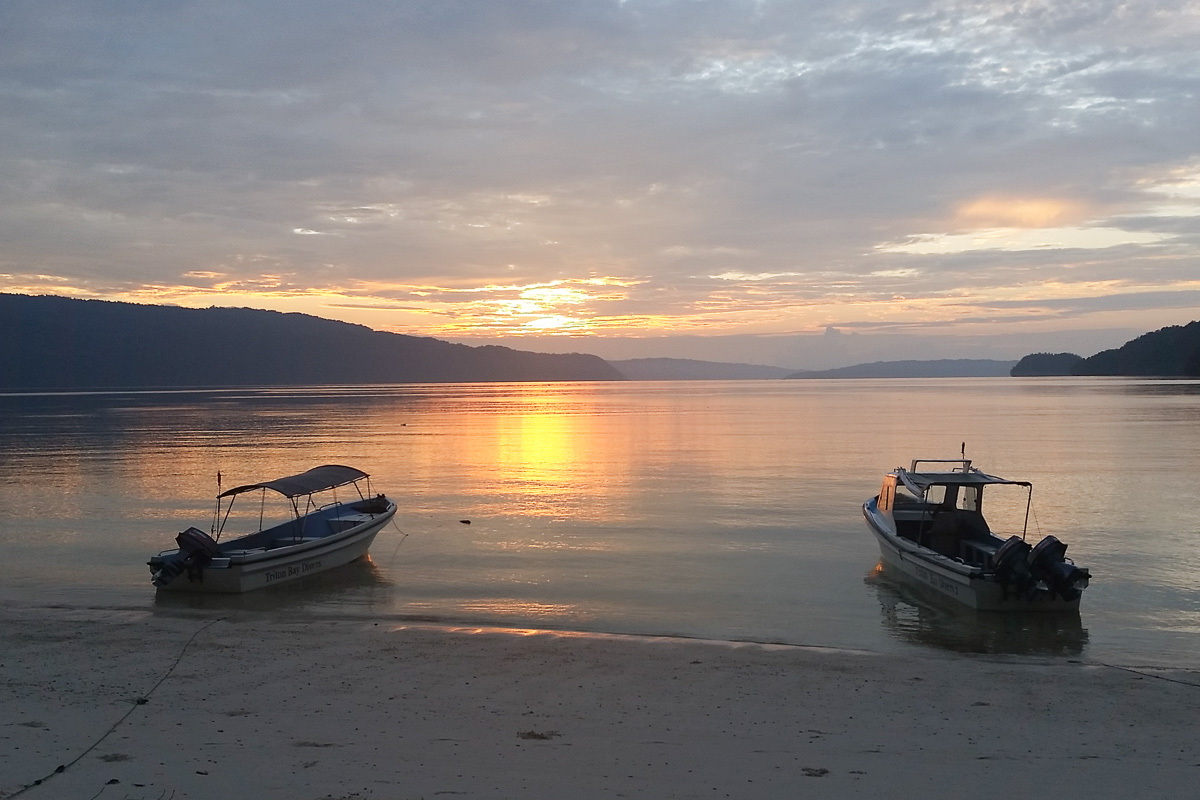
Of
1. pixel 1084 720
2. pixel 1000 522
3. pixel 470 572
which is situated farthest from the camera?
pixel 1000 522

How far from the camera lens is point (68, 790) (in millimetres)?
7281

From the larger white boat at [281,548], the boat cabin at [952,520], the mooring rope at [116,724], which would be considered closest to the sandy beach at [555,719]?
the mooring rope at [116,724]

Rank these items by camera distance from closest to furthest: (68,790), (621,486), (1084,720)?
(68,790), (1084,720), (621,486)

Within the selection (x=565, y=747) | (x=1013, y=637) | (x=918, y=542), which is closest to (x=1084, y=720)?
(x=1013, y=637)

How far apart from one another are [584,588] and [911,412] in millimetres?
79358

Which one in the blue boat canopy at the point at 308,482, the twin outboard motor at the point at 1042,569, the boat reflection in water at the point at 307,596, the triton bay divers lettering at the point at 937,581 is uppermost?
the blue boat canopy at the point at 308,482

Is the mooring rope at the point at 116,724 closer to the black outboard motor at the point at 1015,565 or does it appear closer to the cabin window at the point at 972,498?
the black outboard motor at the point at 1015,565

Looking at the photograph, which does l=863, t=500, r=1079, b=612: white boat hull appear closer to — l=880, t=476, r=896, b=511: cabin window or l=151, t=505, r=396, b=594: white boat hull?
l=880, t=476, r=896, b=511: cabin window

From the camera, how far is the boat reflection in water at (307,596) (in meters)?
16.2

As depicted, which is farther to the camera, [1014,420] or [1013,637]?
[1014,420]

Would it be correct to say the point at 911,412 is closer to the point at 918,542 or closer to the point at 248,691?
the point at 918,542

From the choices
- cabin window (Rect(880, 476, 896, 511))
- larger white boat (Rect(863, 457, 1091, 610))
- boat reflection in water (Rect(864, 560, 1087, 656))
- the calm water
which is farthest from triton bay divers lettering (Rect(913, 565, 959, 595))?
cabin window (Rect(880, 476, 896, 511))

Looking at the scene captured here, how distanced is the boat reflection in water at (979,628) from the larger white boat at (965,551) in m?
0.20

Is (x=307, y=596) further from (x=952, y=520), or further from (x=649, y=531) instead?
(x=952, y=520)
